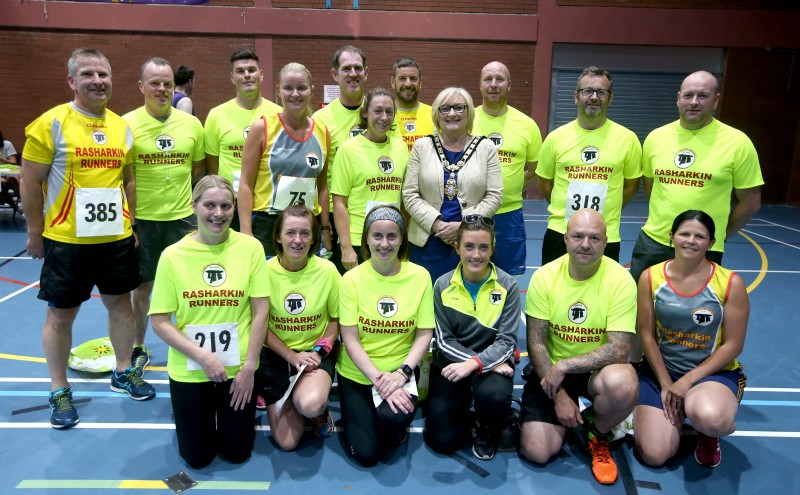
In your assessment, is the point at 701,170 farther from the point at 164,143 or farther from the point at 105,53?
the point at 105,53

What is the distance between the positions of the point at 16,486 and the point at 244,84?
2.89 meters

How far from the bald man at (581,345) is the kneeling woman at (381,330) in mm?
669

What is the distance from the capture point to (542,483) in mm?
2932

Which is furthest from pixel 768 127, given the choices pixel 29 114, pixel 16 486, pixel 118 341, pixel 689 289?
pixel 29 114

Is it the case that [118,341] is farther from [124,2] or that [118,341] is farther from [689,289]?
[124,2]

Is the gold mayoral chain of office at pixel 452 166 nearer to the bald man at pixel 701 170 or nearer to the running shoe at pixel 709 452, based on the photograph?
the bald man at pixel 701 170

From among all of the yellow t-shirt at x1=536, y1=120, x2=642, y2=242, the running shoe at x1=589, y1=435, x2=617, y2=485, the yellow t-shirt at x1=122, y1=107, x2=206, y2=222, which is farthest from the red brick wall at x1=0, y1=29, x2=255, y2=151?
the running shoe at x1=589, y1=435, x2=617, y2=485

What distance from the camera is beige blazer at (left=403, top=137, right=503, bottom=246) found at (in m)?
3.55

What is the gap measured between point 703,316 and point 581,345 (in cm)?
69

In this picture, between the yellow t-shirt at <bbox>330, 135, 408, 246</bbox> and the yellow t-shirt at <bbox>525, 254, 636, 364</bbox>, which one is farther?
the yellow t-shirt at <bbox>330, 135, 408, 246</bbox>

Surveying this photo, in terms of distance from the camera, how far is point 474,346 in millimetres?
3246

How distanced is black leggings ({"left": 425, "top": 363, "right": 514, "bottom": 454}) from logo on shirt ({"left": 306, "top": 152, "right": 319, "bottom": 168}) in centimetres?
158

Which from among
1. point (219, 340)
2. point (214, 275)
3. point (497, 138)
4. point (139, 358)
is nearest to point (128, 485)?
point (219, 340)

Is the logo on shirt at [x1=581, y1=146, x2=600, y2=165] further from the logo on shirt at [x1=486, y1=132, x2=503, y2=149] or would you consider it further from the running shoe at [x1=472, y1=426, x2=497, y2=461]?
the running shoe at [x1=472, y1=426, x2=497, y2=461]
